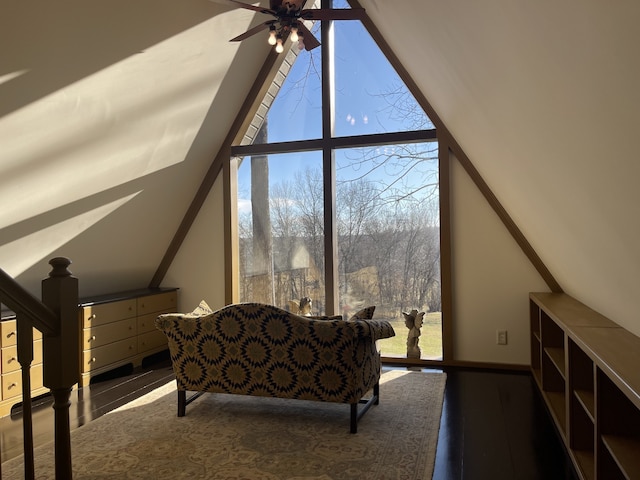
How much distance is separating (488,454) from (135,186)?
3.53m

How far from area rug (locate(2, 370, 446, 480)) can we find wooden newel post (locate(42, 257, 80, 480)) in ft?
4.30

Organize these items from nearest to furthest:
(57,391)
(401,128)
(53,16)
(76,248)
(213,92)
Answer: (57,391), (53,16), (76,248), (213,92), (401,128)

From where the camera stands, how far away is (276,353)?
3.11 metres

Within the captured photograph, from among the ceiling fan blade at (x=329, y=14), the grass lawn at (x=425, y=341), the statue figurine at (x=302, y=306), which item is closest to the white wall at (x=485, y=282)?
the grass lawn at (x=425, y=341)

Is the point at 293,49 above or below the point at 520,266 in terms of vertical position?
above

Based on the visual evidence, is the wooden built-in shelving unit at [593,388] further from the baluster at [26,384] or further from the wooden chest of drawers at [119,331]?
the wooden chest of drawers at [119,331]

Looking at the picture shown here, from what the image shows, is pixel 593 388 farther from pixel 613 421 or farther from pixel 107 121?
pixel 107 121

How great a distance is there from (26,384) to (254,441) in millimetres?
1925

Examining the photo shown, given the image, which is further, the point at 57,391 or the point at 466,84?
the point at 466,84

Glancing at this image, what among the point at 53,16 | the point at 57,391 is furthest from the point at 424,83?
the point at 57,391

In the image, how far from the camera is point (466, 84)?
2.98 metres

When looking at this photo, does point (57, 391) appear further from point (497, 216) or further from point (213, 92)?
point (497, 216)

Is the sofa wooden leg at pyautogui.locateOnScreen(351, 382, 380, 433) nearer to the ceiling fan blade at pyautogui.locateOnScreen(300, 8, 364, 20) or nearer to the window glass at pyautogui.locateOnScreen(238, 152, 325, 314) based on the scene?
the window glass at pyautogui.locateOnScreen(238, 152, 325, 314)

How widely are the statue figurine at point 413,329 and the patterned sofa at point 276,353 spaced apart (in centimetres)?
143
